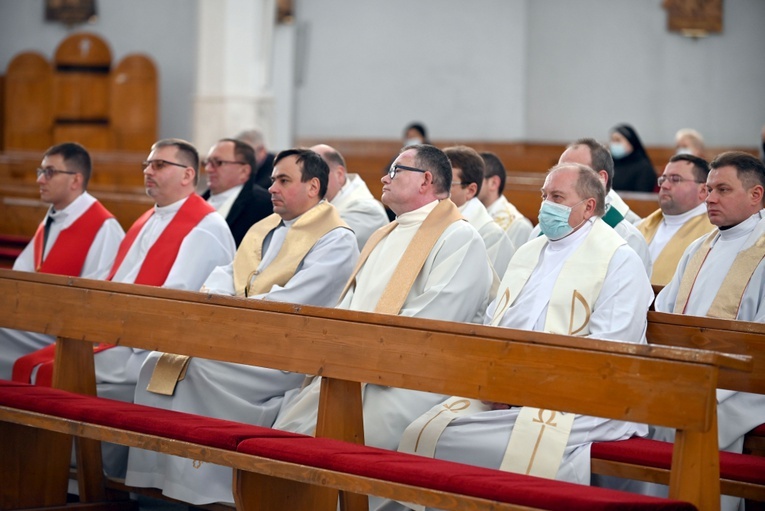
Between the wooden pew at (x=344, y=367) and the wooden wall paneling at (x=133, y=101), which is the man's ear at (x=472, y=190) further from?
the wooden wall paneling at (x=133, y=101)

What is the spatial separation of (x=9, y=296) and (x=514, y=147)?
33.4ft

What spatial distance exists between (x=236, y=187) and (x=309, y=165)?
1764 mm

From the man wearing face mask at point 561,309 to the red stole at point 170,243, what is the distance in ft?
6.28

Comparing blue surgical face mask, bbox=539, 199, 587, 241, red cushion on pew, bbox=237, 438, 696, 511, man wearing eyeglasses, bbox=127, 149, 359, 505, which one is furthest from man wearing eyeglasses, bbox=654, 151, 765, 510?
red cushion on pew, bbox=237, 438, 696, 511

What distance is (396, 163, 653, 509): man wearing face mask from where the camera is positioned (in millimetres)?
4172

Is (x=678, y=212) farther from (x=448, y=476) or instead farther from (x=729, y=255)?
(x=448, y=476)

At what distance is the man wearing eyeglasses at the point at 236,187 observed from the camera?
23.3 feet

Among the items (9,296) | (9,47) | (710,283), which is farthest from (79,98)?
(710,283)

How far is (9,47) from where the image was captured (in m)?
15.7

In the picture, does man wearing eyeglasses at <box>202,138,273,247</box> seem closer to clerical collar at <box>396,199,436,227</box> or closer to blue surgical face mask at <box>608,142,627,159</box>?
clerical collar at <box>396,199,436,227</box>

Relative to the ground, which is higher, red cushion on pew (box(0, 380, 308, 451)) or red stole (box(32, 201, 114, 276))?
red stole (box(32, 201, 114, 276))

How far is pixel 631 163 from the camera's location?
379 inches

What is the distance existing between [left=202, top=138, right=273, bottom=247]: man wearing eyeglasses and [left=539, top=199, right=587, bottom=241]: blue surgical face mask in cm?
283

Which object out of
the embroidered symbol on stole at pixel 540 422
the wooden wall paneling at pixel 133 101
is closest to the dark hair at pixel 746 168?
the embroidered symbol on stole at pixel 540 422
